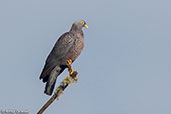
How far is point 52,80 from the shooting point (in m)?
11.2

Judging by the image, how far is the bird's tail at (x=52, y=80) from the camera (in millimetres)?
10797

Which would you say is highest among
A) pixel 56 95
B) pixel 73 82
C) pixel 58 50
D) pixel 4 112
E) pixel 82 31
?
pixel 82 31

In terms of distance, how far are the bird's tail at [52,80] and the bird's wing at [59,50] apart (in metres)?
0.14

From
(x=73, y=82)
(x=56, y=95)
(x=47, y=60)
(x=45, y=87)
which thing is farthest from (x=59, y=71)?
(x=56, y=95)

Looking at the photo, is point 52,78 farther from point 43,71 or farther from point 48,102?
point 48,102

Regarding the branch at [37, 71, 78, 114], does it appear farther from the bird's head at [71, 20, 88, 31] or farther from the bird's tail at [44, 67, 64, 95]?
the bird's head at [71, 20, 88, 31]

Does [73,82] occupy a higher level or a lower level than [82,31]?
lower

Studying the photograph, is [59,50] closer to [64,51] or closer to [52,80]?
[64,51]

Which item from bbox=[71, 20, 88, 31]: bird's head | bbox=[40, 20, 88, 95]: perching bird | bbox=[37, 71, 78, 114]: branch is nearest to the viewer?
bbox=[37, 71, 78, 114]: branch

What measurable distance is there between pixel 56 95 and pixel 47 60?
5066 mm

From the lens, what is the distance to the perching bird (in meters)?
11.7

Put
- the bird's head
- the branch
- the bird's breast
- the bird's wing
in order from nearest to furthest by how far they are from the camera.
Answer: the branch → the bird's wing → the bird's breast → the bird's head

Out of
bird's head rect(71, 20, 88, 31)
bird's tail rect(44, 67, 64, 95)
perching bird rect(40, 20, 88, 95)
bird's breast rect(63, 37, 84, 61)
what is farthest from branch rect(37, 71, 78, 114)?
bird's head rect(71, 20, 88, 31)

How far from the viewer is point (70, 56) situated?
12352 mm
